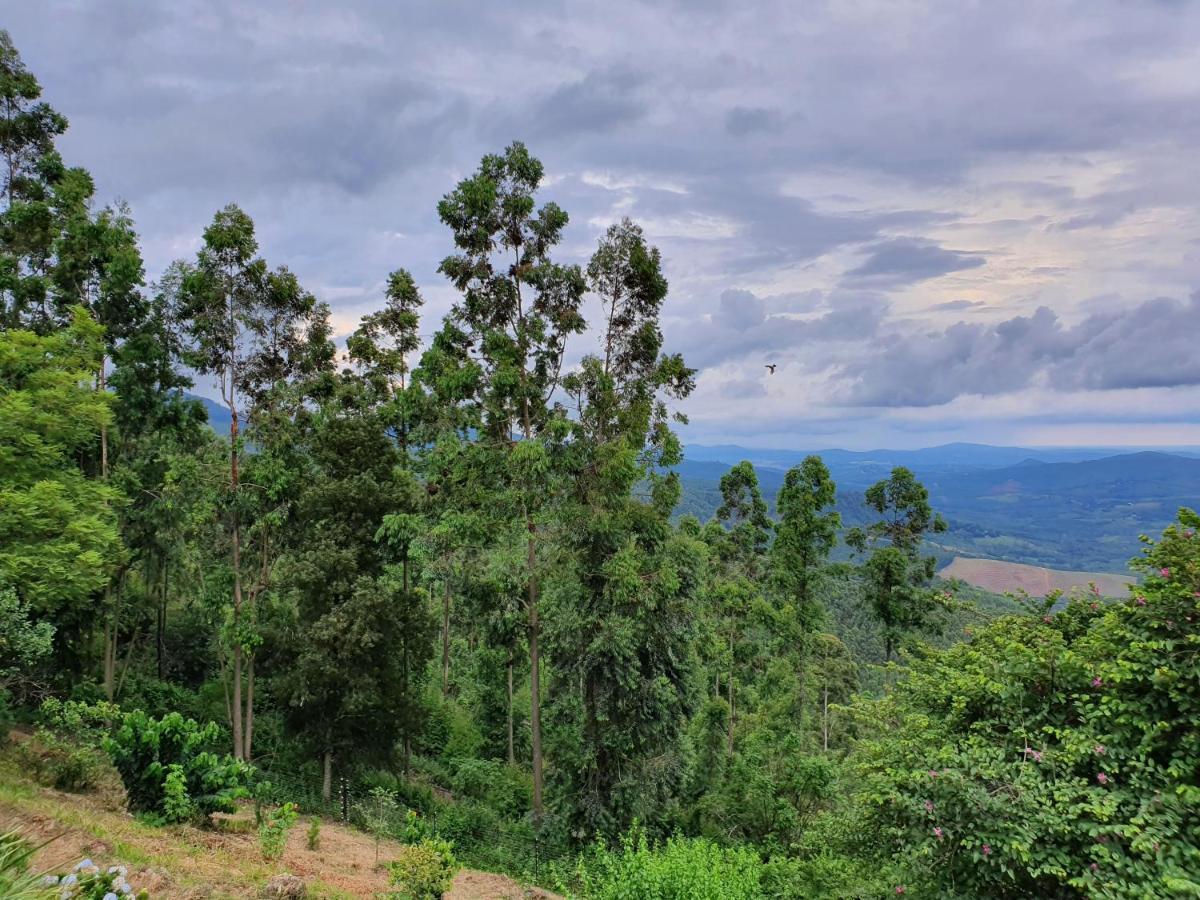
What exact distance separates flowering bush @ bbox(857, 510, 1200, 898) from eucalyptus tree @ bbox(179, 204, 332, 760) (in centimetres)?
1312

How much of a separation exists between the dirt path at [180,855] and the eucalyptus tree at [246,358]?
18.2 ft

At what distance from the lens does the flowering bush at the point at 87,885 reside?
14.2 ft

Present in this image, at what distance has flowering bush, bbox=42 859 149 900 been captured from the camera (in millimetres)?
4340

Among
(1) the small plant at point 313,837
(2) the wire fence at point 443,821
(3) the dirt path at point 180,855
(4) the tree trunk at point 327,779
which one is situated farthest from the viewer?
(4) the tree trunk at point 327,779

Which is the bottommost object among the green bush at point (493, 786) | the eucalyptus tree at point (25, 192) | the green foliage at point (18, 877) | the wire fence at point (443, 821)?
the green bush at point (493, 786)

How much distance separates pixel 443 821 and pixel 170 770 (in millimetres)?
7089

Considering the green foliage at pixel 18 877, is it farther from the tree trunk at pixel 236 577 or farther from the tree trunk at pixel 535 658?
the tree trunk at pixel 236 577

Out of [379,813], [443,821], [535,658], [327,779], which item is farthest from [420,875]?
[327,779]

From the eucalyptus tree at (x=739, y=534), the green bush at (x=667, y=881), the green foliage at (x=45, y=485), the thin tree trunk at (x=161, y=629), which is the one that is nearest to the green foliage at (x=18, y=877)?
the green bush at (x=667, y=881)

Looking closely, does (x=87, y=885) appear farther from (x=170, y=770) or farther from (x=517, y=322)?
(x=517, y=322)

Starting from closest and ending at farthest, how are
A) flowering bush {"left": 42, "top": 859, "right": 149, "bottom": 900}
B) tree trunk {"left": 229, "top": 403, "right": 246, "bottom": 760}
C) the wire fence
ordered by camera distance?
flowering bush {"left": 42, "top": 859, "right": 149, "bottom": 900} < the wire fence < tree trunk {"left": 229, "top": 403, "right": 246, "bottom": 760}

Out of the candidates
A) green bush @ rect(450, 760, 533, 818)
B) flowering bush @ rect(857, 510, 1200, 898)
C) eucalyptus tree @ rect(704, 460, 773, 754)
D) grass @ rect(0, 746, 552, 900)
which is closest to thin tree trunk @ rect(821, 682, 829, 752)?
eucalyptus tree @ rect(704, 460, 773, 754)

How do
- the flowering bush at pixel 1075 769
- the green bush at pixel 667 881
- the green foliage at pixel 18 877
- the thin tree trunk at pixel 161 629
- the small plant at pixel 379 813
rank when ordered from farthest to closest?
1. the thin tree trunk at pixel 161 629
2. the small plant at pixel 379 813
3. the green bush at pixel 667 881
4. the flowering bush at pixel 1075 769
5. the green foliage at pixel 18 877

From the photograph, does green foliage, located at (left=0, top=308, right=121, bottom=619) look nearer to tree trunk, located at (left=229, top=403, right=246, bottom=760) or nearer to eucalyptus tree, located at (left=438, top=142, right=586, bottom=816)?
tree trunk, located at (left=229, top=403, right=246, bottom=760)
